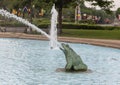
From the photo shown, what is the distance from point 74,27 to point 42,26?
5.23 meters

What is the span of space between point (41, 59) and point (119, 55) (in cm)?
483

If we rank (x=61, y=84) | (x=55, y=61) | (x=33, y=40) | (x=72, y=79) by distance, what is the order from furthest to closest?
(x=33, y=40)
(x=55, y=61)
(x=72, y=79)
(x=61, y=84)

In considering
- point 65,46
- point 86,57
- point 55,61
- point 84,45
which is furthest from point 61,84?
point 84,45

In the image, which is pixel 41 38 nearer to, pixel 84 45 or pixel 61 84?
pixel 84 45

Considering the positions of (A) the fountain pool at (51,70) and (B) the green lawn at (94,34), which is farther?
(B) the green lawn at (94,34)

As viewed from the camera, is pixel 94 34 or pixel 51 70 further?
pixel 94 34

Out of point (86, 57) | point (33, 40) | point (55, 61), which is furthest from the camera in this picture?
point (33, 40)

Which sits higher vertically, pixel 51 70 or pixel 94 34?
pixel 51 70

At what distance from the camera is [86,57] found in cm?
2277

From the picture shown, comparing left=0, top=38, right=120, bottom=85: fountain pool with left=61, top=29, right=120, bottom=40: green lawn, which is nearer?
left=0, top=38, right=120, bottom=85: fountain pool

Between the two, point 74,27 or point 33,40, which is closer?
point 33,40

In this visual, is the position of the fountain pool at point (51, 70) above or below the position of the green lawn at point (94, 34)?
above

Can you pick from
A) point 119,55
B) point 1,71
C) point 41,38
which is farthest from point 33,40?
point 1,71

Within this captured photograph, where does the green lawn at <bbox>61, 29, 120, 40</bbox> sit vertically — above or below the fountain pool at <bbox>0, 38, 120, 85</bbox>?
below
